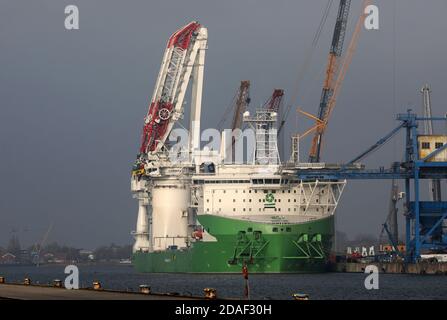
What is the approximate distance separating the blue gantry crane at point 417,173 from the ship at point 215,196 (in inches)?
81.2

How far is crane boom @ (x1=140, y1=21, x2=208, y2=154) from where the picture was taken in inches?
4646

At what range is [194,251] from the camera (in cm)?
10694

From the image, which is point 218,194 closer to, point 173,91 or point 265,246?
point 265,246

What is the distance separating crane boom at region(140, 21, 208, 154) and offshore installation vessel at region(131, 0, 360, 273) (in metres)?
0.11

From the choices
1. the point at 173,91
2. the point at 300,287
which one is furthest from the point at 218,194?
the point at 300,287

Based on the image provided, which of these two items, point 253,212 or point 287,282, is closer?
point 287,282

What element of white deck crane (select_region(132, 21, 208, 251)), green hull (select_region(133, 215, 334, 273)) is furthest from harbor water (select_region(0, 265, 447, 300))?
white deck crane (select_region(132, 21, 208, 251))

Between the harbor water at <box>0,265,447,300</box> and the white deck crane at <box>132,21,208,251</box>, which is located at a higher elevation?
the white deck crane at <box>132,21,208,251</box>

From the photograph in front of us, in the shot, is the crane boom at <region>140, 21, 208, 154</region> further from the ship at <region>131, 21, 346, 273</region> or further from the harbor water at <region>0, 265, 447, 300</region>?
the harbor water at <region>0, 265, 447, 300</region>

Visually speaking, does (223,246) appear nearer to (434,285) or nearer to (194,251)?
(194,251)

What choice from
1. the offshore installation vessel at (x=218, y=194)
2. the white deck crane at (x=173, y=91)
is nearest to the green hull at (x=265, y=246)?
the offshore installation vessel at (x=218, y=194)
